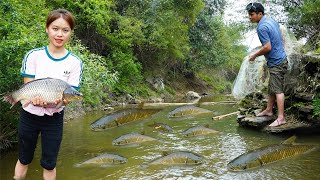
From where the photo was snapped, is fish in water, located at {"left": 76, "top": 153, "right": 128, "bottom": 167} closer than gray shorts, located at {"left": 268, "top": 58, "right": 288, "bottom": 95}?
Yes

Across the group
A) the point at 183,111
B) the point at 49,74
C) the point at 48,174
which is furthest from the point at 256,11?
the point at 48,174

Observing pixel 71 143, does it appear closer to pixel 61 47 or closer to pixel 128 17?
pixel 61 47

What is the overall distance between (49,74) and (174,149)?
3.46 meters

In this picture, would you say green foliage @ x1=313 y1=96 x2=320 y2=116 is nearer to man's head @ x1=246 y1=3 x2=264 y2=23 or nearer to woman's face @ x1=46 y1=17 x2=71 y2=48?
man's head @ x1=246 y1=3 x2=264 y2=23

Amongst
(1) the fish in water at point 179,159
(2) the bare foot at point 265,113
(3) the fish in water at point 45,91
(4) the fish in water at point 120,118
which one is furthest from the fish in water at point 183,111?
(3) the fish in water at point 45,91

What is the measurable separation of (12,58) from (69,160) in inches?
80.7

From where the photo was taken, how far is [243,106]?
9.89m

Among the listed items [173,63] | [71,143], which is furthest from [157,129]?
[173,63]

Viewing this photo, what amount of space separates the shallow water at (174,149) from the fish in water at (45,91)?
1.84 m

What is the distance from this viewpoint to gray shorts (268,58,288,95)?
7699mm

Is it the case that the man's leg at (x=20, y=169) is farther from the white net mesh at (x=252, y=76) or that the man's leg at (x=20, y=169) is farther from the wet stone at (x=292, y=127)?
the white net mesh at (x=252, y=76)

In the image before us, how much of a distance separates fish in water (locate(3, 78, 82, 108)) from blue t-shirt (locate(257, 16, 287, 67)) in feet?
16.7

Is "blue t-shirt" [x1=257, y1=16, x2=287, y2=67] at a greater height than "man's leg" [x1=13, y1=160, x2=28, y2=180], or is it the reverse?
"blue t-shirt" [x1=257, y1=16, x2=287, y2=67]

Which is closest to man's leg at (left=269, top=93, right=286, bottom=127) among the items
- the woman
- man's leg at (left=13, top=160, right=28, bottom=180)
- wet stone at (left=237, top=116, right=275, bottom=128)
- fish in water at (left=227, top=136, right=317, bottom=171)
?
wet stone at (left=237, top=116, right=275, bottom=128)
